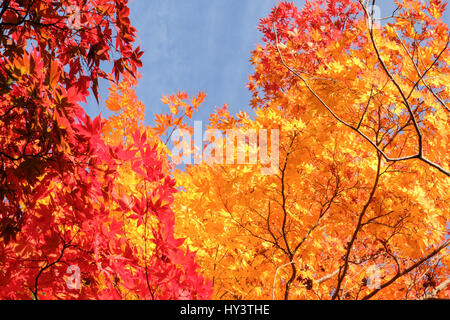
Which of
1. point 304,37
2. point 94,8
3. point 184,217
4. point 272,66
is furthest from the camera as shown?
point 272,66

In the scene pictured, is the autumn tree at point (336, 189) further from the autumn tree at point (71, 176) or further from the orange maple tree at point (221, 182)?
the autumn tree at point (71, 176)

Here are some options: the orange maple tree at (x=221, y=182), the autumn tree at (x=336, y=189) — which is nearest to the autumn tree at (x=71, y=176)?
the orange maple tree at (x=221, y=182)

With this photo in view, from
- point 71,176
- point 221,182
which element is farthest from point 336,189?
point 71,176

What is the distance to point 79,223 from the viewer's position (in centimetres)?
244

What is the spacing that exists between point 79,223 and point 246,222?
1.92 meters

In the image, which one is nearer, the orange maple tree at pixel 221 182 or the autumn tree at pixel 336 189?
the orange maple tree at pixel 221 182

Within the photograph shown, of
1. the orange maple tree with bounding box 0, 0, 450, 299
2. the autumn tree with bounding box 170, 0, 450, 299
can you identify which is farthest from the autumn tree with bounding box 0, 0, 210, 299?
the autumn tree with bounding box 170, 0, 450, 299

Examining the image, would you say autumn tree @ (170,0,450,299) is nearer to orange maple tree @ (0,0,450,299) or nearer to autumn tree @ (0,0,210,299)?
orange maple tree @ (0,0,450,299)

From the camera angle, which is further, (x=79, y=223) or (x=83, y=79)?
(x=83, y=79)

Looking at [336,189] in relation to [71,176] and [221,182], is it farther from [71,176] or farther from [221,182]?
[71,176]
